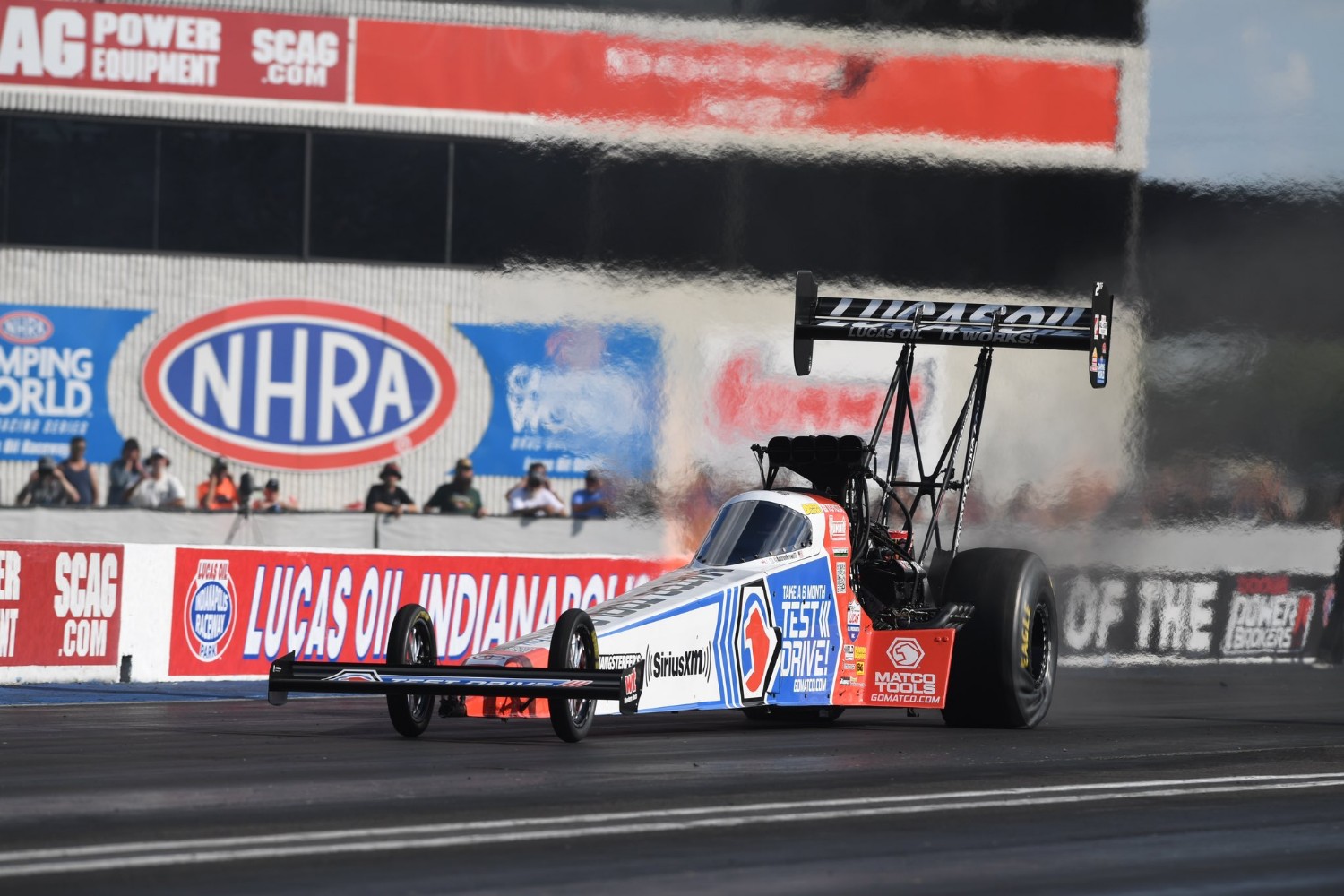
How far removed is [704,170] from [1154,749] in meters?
21.5

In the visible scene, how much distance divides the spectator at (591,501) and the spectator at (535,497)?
30cm

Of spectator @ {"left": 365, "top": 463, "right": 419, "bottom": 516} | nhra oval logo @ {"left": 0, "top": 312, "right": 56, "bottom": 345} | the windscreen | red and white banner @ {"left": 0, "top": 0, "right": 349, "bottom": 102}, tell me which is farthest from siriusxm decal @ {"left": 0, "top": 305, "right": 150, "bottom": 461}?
the windscreen

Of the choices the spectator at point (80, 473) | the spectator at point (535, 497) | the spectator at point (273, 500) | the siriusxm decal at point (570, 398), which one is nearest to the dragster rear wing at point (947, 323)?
the siriusxm decal at point (570, 398)

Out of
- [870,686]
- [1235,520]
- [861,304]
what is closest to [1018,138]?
[1235,520]

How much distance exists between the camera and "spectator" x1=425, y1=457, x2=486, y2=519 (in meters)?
30.7

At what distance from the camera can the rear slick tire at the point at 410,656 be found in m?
12.0

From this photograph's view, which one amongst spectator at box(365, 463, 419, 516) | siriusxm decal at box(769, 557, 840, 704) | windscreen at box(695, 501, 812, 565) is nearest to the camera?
siriusxm decal at box(769, 557, 840, 704)

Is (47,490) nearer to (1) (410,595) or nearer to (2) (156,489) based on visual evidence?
(2) (156,489)

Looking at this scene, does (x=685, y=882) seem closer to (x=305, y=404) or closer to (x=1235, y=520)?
(x=1235, y=520)

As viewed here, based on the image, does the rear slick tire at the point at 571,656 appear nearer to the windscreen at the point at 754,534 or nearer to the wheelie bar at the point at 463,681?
the wheelie bar at the point at 463,681

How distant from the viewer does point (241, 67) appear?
33.1 metres

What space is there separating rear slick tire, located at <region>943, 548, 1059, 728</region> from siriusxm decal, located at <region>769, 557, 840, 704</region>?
1.15 metres

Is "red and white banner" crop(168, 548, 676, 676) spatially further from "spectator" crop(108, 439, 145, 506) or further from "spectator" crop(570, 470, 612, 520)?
"spectator" crop(108, 439, 145, 506)

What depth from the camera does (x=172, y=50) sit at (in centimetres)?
3291
